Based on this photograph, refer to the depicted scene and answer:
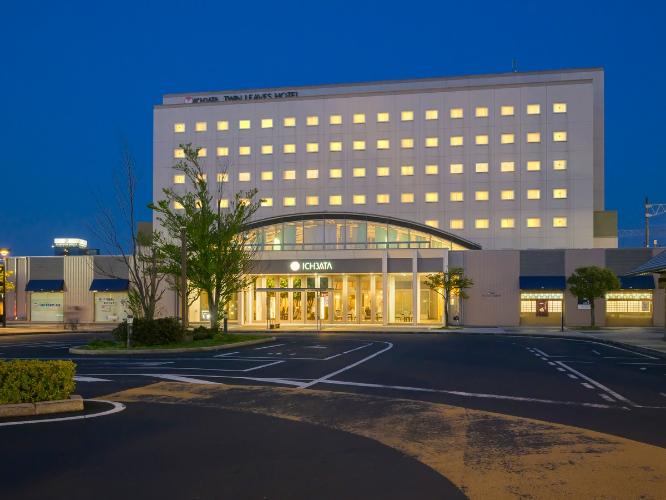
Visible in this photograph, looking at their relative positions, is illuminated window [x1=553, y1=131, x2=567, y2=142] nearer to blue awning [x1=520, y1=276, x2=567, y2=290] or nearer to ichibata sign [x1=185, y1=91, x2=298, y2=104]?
blue awning [x1=520, y1=276, x2=567, y2=290]

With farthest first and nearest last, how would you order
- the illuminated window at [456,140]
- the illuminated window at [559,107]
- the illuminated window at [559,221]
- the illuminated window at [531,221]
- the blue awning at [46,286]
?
the illuminated window at [456,140], the illuminated window at [559,107], the illuminated window at [531,221], the illuminated window at [559,221], the blue awning at [46,286]

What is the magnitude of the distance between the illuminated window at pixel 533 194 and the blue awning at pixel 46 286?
43559 millimetres

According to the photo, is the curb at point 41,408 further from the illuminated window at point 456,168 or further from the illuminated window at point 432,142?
the illuminated window at point 432,142

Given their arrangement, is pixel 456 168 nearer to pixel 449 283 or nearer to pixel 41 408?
pixel 449 283

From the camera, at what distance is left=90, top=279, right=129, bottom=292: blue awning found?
5719cm

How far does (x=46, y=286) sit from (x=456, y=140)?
4046 cm

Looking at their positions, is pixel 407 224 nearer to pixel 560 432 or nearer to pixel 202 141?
pixel 202 141

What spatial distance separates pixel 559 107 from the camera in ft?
216

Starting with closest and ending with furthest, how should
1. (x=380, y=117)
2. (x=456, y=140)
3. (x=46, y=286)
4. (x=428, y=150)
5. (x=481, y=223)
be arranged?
1. (x=46, y=286)
2. (x=481, y=223)
3. (x=456, y=140)
4. (x=428, y=150)
5. (x=380, y=117)

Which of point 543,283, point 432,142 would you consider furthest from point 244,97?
point 543,283

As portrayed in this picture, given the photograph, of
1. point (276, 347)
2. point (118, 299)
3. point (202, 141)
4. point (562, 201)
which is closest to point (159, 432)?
point (276, 347)

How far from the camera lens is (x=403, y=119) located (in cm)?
6850

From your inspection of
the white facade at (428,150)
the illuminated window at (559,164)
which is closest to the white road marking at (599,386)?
the white facade at (428,150)

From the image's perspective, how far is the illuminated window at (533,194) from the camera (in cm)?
6519
